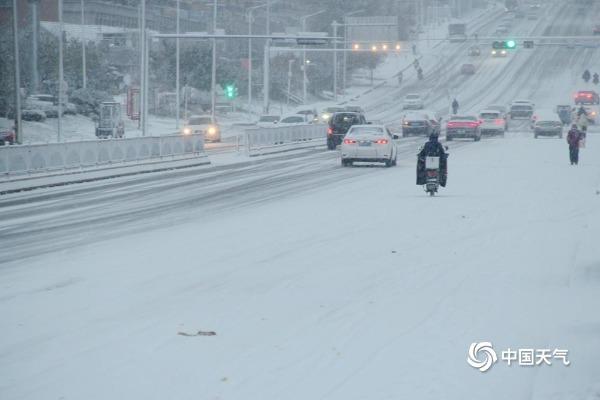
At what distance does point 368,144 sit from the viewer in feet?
133

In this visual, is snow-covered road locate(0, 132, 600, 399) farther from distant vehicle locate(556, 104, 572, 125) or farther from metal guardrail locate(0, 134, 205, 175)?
distant vehicle locate(556, 104, 572, 125)

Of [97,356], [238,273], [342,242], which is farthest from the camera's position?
[342,242]

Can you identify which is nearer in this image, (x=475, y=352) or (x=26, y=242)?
(x=475, y=352)

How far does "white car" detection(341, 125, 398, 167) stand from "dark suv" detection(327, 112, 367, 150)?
1354cm

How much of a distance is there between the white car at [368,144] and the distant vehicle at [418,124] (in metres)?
27.5

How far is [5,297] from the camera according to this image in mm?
13047

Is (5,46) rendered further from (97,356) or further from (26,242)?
(97,356)

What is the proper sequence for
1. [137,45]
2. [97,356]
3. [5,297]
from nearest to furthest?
[97,356] < [5,297] < [137,45]

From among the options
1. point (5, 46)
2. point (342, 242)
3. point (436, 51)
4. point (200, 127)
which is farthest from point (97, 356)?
point (436, 51)

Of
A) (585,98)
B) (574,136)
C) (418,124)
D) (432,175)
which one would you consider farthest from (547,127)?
(432,175)

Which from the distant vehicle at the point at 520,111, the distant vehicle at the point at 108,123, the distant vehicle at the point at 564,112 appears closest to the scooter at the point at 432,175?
the distant vehicle at the point at 108,123

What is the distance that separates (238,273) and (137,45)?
3652 inches

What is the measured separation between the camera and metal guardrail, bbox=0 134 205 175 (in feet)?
105

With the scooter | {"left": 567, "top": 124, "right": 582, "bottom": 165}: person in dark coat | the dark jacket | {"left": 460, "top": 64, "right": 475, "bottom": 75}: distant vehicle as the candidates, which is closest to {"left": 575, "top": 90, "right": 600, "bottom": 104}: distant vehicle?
{"left": 460, "top": 64, "right": 475, "bottom": 75}: distant vehicle
